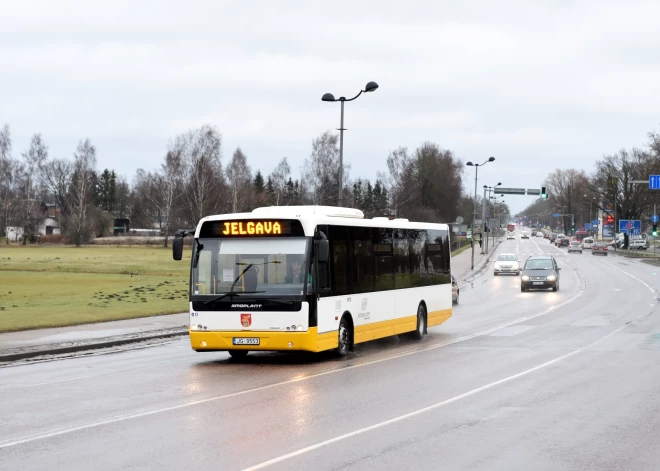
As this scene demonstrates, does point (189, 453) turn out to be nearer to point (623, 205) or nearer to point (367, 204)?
point (623, 205)

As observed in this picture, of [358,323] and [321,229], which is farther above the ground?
[321,229]

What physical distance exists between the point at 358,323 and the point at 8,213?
359ft

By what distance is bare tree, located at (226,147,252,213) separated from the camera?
11594 cm

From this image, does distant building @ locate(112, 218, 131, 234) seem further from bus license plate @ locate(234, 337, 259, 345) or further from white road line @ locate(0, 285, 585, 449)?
bus license plate @ locate(234, 337, 259, 345)

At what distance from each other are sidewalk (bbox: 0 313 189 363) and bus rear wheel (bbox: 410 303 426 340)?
5942mm

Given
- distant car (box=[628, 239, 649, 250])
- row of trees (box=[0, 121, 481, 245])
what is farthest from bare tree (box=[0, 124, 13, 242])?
distant car (box=[628, 239, 649, 250])

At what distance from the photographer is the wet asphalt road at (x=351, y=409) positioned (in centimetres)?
920

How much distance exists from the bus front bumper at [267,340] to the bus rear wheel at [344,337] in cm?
63

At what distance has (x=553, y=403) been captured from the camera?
12.9 m

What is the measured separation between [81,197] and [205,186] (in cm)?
1697

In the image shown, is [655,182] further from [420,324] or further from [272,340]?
[272,340]

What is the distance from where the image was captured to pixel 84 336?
22984 millimetres

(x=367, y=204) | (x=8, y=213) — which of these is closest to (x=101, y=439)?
(x=8, y=213)

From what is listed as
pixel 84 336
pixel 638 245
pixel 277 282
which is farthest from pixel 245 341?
pixel 638 245
